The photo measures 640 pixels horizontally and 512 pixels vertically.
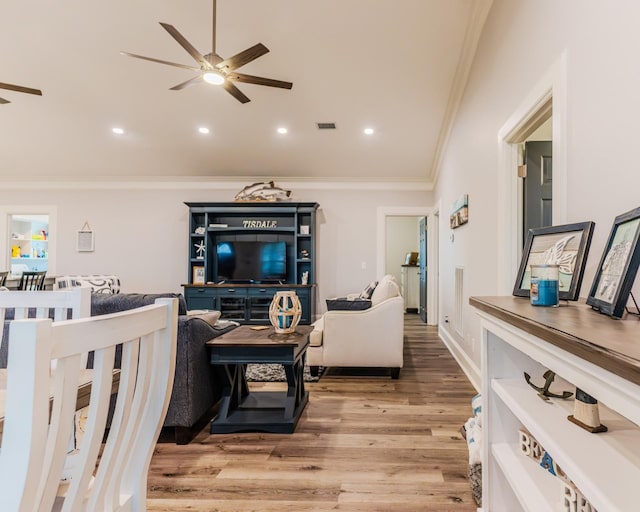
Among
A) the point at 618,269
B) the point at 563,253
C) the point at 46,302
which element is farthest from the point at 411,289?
the point at 46,302

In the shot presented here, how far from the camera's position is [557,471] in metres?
1.15

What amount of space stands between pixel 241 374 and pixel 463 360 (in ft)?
7.62

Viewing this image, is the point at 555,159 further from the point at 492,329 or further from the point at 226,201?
the point at 226,201

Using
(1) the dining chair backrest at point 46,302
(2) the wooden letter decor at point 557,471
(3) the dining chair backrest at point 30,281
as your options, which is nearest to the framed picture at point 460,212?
(2) the wooden letter decor at point 557,471

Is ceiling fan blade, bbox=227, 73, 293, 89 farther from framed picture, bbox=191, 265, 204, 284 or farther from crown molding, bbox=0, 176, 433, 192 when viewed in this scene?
framed picture, bbox=191, 265, 204, 284

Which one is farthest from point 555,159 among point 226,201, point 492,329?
point 226,201

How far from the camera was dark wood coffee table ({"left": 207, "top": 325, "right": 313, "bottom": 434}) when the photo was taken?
8.02 feet

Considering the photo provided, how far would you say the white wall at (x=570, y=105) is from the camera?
4.50 ft

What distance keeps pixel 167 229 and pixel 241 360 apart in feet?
16.0

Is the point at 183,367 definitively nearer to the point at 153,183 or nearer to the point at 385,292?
the point at 385,292

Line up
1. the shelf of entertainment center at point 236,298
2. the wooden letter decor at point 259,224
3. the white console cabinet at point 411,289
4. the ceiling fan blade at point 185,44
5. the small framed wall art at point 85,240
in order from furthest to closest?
the white console cabinet at point 411,289
the small framed wall art at point 85,240
the wooden letter decor at point 259,224
the shelf of entertainment center at point 236,298
the ceiling fan blade at point 185,44

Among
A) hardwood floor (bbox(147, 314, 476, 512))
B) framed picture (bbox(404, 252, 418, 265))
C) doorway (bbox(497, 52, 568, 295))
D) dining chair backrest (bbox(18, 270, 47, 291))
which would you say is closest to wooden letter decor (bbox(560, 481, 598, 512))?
hardwood floor (bbox(147, 314, 476, 512))

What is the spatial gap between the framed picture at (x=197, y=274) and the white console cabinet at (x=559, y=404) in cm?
545

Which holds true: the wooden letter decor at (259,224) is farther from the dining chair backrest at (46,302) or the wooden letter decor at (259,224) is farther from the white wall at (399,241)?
the dining chair backrest at (46,302)
